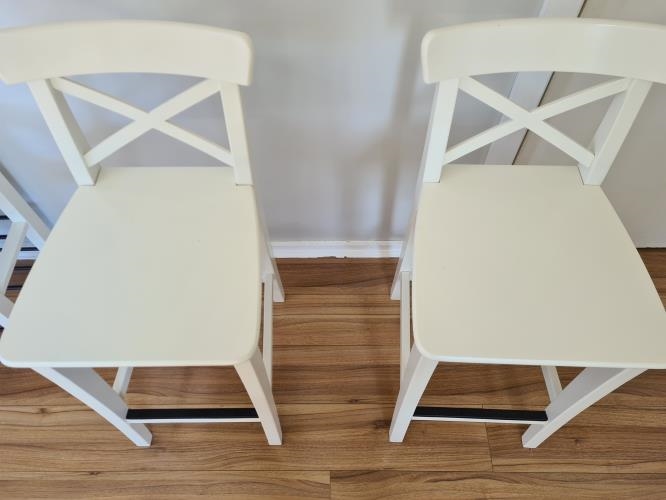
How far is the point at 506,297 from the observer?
76cm

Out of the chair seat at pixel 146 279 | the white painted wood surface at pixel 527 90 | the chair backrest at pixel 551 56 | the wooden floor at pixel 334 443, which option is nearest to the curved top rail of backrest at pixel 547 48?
the chair backrest at pixel 551 56

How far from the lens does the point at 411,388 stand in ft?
2.90

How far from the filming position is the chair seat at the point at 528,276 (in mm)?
710

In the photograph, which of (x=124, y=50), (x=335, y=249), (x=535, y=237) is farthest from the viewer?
(x=335, y=249)

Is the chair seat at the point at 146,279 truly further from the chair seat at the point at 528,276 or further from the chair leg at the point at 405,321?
the chair leg at the point at 405,321

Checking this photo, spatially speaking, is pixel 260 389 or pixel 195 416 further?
pixel 195 416

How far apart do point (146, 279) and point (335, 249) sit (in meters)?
0.72

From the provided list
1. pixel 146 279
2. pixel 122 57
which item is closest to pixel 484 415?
pixel 146 279

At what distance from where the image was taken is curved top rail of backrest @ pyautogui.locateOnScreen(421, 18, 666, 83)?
0.70 meters

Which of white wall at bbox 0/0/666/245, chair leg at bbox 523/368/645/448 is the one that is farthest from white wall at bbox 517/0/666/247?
chair leg at bbox 523/368/645/448

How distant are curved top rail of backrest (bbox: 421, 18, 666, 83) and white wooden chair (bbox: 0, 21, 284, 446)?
31 centimetres

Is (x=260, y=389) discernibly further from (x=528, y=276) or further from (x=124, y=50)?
(x=124, y=50)

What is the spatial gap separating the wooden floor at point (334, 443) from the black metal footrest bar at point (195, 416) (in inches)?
6.8

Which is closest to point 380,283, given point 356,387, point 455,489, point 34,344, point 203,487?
point 356,387
